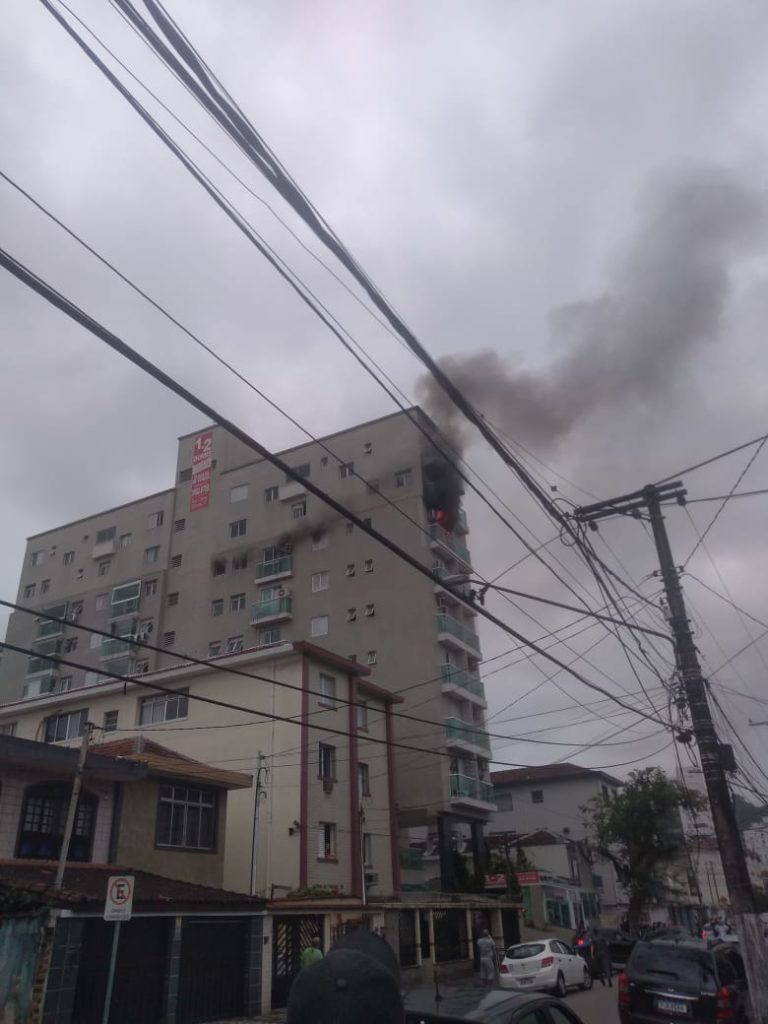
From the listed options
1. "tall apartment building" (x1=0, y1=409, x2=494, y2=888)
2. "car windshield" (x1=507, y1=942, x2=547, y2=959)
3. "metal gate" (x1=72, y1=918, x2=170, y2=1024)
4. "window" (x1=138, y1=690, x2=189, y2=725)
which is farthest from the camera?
"tall apartment building" (x1=0, y1=409, x2=494, y2=888)

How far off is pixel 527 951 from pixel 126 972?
10.0m

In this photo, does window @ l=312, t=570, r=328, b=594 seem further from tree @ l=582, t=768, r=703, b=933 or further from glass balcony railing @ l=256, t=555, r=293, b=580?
tree @ l=582, t=768, r=703, b=933

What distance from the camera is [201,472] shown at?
2028 inches

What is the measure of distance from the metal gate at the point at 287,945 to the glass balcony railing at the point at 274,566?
2302 cm

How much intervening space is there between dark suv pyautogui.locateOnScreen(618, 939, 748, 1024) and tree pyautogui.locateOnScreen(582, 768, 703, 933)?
35104mm

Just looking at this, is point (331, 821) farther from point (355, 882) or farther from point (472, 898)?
point (472, 898)

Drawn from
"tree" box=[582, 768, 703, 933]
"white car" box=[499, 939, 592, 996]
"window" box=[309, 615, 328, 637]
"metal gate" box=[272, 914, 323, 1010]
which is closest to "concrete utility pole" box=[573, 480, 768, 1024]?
"white car" box=[499, 939, 592, 996]

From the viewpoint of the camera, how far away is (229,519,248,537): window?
1877 inches

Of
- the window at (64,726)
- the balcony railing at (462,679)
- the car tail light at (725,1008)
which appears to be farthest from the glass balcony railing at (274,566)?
the car tail light at (725,1008)

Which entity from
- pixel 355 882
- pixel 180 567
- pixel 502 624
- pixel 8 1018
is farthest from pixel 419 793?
pixel 502 624

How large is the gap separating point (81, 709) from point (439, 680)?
51.0 feet

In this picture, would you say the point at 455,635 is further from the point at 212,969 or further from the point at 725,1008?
the point at 725,1008

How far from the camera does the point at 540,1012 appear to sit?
655 cm

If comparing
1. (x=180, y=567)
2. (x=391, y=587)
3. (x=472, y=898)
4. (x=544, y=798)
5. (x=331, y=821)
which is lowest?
(x=472, y=898)
